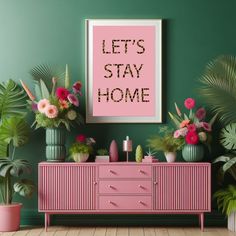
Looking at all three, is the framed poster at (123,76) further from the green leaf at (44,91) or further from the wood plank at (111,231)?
the wood plank at (111,231)

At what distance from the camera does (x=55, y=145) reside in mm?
5738

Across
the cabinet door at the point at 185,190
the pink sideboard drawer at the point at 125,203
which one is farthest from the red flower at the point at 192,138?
the pink sideboard drawer at the point at 125,203

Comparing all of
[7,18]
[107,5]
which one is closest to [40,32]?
[7,18]

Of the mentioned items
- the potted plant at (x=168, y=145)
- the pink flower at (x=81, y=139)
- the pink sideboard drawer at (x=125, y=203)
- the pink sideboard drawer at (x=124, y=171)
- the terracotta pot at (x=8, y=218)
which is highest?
the pink flower at (x=81, y=139)

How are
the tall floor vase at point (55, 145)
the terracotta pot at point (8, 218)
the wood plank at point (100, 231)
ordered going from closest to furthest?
the wood plank at point (100, 231) < the terracotta pot at point (8, 218) < the tall floor vase at point (55, 145)

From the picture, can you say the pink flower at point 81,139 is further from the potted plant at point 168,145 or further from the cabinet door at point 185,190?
the cabinet door at point 185,190

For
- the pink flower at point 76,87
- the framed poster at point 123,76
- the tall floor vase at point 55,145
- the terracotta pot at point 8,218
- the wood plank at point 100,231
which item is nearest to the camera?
the wood plank at point 100,231

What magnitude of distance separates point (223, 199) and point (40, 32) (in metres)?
2.56

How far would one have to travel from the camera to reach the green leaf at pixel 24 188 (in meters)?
5.57

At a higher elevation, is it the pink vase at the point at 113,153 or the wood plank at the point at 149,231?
the pink vase at the point at 113,153

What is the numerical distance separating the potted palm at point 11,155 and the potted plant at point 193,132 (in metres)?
1.54

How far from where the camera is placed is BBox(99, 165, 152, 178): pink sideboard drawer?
18.5 ft

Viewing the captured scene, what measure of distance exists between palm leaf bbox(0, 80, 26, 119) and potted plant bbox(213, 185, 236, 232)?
2.19m

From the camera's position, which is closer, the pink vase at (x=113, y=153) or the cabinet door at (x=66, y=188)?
the cabinet door at (x=66, y=188)
